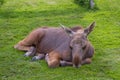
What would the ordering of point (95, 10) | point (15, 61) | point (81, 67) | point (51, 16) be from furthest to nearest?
point (95, 10) < point (51, 16) < point (15, 61) < point (81, 67)

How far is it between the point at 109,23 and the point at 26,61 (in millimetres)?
6371

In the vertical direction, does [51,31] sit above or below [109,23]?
above

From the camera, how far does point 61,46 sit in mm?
10281

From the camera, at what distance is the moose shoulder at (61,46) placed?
968 centimetres

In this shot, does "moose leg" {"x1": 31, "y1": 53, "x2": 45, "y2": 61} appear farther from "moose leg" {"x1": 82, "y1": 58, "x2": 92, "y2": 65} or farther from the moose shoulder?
"moose leg" {"x1": 82, "y1": 58, "x2": 92, "y2": 65}

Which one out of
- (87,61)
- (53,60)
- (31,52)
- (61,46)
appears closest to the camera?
(53,60)

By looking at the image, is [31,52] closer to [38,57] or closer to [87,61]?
[38,57]

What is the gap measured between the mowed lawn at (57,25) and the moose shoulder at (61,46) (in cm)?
22

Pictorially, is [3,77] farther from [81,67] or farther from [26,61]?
[81,67]

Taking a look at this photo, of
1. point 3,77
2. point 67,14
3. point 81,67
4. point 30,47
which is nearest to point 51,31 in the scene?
point 30,47

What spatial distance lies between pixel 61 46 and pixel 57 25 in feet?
16.5

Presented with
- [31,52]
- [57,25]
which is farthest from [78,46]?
[57,25]

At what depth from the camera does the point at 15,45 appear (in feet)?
38.5

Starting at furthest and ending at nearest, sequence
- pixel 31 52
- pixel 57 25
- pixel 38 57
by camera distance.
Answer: pixel 57 25 → pixel 31 52 → pixel 38 57
